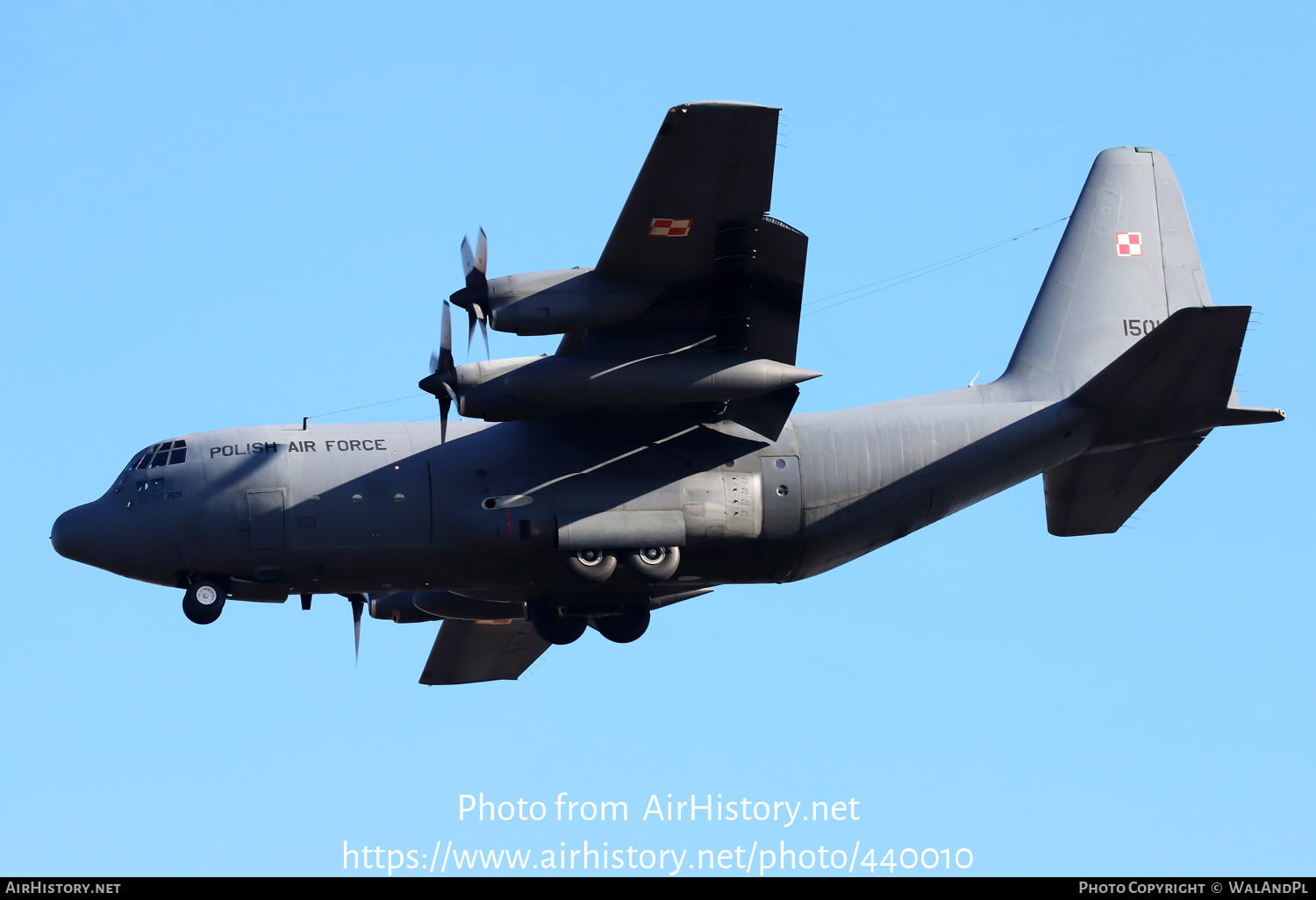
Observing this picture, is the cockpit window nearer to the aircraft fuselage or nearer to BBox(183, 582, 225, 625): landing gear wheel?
the aircraft fuselage

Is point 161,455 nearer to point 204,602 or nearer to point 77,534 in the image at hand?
point 77,534

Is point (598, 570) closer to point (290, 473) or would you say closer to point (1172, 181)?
point (290, 473)

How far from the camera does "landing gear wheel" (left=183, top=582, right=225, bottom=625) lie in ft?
69.1

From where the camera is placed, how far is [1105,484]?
24031 mm

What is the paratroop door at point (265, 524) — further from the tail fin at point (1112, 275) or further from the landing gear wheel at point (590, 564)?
the tail fin at point (1112, 275)

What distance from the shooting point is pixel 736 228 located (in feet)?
63.8

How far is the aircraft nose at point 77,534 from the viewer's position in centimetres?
2131

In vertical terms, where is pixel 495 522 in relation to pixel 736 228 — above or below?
below

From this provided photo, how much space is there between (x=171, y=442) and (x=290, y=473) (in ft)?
5.68

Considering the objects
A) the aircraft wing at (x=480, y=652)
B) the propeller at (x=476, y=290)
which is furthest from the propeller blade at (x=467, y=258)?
the aircraft wing at (x=480, y=652)

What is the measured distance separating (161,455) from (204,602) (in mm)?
2015

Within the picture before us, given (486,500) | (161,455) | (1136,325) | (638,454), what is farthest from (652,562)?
(1136,325)

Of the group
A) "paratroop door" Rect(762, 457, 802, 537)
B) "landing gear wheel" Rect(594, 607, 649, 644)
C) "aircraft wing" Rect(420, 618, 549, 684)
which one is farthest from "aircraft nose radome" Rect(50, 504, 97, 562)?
"paratroop door" Rect(762, 457, 802, 537)
